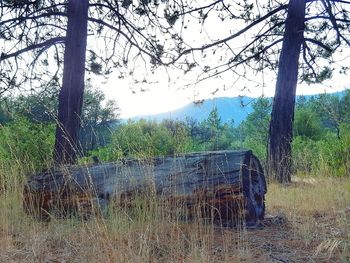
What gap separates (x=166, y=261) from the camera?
135 inches

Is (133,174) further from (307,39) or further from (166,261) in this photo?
(307,39)

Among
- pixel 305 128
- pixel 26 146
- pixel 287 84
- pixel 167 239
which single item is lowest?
pixel 167 239

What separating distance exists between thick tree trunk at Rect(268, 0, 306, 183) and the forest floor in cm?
428

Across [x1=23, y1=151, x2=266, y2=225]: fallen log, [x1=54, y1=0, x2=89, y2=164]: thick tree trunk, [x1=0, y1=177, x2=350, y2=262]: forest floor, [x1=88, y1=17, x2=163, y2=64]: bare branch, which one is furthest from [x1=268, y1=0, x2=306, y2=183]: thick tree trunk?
[x1=23, y1=151, x2=266, y2=225]: fallen log

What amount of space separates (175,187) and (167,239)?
0.62 metres

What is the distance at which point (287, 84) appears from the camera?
31.3 ft

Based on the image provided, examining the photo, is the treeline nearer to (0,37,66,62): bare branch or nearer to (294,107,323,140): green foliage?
(0,37,66,62): bare branch

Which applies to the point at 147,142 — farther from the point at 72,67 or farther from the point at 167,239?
the point at 72,67

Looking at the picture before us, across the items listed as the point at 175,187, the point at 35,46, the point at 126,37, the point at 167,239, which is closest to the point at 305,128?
the point at 126,37

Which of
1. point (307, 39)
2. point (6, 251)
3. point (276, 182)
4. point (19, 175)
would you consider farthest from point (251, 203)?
point (307, 39)

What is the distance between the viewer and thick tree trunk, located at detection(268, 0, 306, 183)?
924 cm

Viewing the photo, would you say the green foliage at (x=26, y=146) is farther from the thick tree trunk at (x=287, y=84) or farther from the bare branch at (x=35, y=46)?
the thick tree trunk at (x=287, y=84)

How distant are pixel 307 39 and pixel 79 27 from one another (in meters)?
5.00

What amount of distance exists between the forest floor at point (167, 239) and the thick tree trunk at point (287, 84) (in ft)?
14.0
